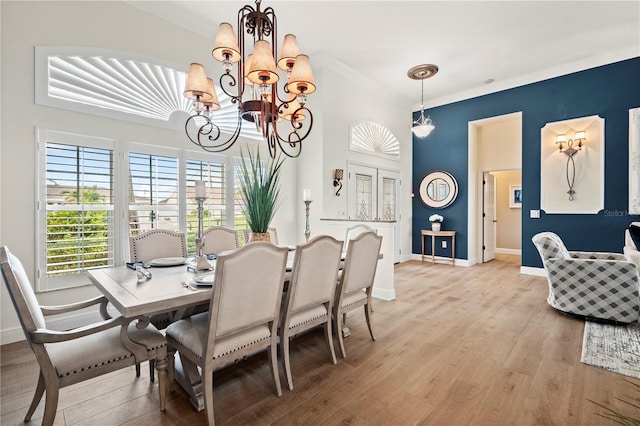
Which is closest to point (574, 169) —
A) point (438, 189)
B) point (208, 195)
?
point (438, 189)

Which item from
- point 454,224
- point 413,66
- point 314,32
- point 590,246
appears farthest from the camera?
point 454,224

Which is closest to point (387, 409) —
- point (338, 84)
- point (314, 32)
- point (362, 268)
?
point (362, 268)

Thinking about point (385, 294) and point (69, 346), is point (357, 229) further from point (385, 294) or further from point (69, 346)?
point (69, 346)

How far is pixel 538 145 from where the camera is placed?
5266 mm

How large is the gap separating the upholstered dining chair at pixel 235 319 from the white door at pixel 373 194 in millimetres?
3355

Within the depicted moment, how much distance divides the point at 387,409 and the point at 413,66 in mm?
5073

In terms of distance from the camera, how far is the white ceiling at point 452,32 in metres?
3.53

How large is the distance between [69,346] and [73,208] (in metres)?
1.81

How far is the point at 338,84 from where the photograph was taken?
5062mm

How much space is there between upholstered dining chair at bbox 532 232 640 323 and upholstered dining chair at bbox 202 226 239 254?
3530mm

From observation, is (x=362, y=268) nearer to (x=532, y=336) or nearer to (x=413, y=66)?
(x=532, y=336)

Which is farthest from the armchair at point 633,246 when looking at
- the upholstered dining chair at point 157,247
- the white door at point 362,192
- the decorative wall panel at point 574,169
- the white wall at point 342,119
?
the upholstered dining chair at point 157,247

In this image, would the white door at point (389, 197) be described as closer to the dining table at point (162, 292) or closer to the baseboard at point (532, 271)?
the baseboard at point (532, 271)

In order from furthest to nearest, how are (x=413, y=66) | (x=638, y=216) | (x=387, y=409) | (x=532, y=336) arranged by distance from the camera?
(x=413, y=66) < (x=638, y=216) < (x=532, y=336) < (x=387, y=409)
